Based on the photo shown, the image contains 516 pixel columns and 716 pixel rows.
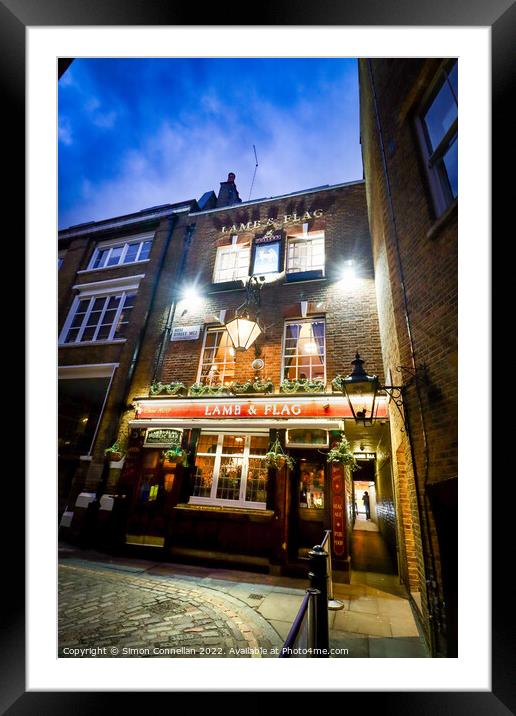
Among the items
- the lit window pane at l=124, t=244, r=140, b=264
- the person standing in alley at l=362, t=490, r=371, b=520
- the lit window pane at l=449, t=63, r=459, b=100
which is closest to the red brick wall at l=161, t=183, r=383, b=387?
the lit window pane at l=124, t=244, r=140, b=264

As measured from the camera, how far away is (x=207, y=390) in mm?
7844

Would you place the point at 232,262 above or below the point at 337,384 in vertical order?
above

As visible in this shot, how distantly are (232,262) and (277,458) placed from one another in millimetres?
6639

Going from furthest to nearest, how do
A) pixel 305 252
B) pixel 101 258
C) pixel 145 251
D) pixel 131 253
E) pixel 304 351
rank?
pixel 101 258 < pixel 131 253 < pixel 145 251 < pixel 305 252 < pixel 304 351

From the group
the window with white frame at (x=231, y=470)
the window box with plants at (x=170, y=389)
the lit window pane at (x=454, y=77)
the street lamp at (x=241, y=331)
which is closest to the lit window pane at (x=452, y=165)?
the lit window pane at (x=454, y=77)

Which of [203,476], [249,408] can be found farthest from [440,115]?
[203,476]

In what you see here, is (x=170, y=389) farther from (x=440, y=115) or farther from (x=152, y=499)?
(x=440, y=115)

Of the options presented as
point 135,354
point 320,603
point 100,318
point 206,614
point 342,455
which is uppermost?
point 100,318

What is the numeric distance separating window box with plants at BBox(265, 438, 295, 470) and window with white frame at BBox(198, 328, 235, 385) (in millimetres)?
2315

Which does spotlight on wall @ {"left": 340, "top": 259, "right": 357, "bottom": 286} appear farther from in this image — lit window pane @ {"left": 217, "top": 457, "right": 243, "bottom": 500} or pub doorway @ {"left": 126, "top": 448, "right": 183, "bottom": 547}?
pub doorway @ {"left": 126, "top": 448, "right": 183, "bottom": 547}

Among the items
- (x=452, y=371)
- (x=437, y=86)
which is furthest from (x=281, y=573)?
(x=437, y=86)

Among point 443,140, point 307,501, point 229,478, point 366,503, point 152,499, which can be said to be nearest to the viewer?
point 443,140
